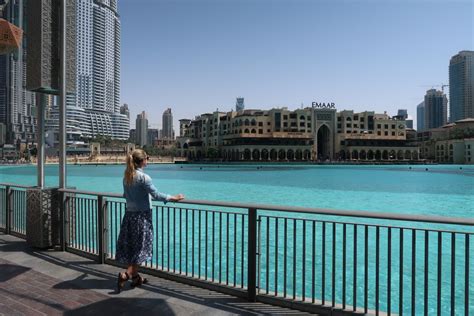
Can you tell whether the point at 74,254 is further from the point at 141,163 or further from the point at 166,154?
the point at 166,154

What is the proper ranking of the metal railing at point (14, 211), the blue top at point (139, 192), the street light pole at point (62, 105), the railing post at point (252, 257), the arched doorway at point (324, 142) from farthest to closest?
the arched doorway at point (324, 142) < the metal railing at point (14, 211) < the street light pole at point (62, 105) < the blue top at point (139, 192) < the railing post at point (252, 257)

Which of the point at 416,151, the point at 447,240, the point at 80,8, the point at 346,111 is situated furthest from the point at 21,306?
the point at 80,8

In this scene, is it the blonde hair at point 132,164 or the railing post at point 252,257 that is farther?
the blonde hair at point 132,164

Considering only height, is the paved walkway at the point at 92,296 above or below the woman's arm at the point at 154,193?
below

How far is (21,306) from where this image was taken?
13.1ft

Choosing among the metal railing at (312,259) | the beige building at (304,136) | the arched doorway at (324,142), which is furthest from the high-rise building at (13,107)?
the arched doorway at (324,142)

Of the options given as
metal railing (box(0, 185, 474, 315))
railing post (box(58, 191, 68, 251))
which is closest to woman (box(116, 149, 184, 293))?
metal railing (box(0, 185, 474, 315))

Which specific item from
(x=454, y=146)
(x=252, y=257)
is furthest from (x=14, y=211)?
(x=454, y=146)

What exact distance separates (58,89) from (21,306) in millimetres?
3952

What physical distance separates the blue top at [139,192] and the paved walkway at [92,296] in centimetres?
105

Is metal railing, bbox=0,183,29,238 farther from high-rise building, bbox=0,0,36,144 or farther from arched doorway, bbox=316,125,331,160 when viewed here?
arched doorway, bbox=316,125,331,160

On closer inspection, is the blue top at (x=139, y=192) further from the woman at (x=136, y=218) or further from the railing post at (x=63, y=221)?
the railing post at (x=63, y=221)

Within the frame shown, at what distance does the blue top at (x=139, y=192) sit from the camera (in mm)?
4426

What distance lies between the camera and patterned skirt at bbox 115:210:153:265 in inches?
179
